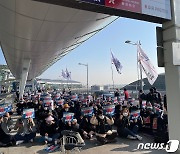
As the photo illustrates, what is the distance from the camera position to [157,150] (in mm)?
7422

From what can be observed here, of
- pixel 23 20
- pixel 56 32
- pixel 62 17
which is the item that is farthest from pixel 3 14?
pixel 56 32

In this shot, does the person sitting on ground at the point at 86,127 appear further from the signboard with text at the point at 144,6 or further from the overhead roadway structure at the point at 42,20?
the overhead roadway structure at the point at 42,20

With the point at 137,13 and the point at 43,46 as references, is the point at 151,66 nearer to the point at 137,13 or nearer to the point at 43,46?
the point at 137,13

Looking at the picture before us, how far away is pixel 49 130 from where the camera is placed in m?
8.59

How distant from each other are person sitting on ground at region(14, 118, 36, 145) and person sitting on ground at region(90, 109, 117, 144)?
237 centimetres

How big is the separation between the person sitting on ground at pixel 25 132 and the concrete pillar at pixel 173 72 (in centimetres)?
505

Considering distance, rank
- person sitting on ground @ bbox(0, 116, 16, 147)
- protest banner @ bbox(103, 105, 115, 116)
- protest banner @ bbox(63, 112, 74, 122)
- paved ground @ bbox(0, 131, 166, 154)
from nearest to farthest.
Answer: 1. paved ground @ bbox(0, 131, 166, 154)
2. person sitting on ground @ bbox(0, 116, 16, 147)
3. protest banner @ bbox(63, 112, 74, 122)
4. protest banner @ bbox(103, 105, 115, 116)

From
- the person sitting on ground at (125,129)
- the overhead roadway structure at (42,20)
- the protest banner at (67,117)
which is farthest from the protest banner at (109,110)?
the overhead roadway structure at (42,20)

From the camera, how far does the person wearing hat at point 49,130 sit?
27.5 ft

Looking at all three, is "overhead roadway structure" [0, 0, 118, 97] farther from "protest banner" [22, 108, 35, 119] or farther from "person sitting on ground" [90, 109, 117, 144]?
"person sitting on ground" [90, 109, 117, 144]

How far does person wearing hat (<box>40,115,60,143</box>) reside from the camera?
8.38m

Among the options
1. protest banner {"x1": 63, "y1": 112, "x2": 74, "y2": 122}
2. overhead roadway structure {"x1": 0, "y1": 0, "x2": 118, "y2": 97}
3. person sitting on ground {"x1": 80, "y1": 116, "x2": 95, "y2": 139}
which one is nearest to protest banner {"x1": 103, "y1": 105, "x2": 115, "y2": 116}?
person sitting on ground {"x1": 80, "y1": 116, "x2": 95, "y2": 139}

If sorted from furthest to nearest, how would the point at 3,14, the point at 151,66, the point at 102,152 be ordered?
the point at 151,66 → the point at 3,14 → the point at 102,152

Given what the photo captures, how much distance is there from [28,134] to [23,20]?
7.60m
